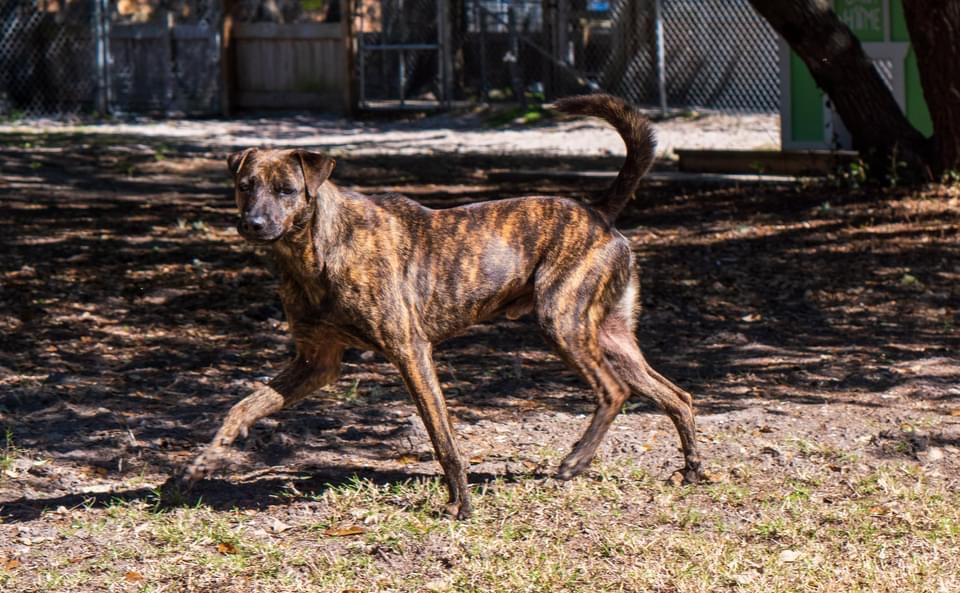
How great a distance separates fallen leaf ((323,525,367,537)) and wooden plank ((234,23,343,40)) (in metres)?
18.0

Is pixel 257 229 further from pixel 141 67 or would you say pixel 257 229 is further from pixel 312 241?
pixel 141 67

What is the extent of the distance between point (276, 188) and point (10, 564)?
1578 mm

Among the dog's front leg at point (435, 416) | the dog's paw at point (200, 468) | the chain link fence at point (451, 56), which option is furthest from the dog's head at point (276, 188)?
the chain link fence at point (451, 56)

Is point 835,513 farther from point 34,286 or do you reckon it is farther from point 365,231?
point 34,286

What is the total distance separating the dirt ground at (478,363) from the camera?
5898 millimetres

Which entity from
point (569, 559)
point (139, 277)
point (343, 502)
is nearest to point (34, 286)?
point (139, 277)

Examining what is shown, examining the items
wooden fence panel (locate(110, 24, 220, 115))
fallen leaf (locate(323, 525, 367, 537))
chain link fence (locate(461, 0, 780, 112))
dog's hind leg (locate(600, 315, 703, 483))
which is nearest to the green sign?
chain link fence (locate(461, 0, 780, 112))

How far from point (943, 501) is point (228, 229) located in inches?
292

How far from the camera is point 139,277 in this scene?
9938 millimetres

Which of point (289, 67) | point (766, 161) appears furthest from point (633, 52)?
point (766, 161)

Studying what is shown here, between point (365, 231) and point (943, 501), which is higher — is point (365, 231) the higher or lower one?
the higher one

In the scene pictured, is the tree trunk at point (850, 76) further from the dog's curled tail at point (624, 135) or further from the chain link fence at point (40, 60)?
the chain link fence at point (40, 60)

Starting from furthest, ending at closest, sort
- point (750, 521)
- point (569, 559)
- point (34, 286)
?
1. point (34, 286)
2. point (750, 521)
3. point (569, 559)

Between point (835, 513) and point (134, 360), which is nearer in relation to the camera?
point (835, 513)
